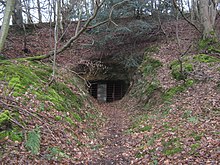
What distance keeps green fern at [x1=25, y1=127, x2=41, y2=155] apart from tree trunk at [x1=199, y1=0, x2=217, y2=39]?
1213cm

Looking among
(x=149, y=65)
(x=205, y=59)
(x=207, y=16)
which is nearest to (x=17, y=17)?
(x=149, y=65)

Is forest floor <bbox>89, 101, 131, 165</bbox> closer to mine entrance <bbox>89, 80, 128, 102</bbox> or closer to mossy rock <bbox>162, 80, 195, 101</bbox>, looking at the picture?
mossy rock <bbox>162, 80, 195, 101</bbox>

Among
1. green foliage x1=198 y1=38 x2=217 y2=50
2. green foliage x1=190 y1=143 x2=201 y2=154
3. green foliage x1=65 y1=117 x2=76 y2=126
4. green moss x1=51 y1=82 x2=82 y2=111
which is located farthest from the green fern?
green foliage x1=198 y1=38 x2=217 y2=50

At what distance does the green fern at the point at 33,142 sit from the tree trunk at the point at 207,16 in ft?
39.8

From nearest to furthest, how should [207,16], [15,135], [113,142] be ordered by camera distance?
[15,135], [113,142], [207,16]

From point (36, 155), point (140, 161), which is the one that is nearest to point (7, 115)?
point (36, 155)

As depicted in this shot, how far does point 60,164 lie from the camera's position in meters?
5.10

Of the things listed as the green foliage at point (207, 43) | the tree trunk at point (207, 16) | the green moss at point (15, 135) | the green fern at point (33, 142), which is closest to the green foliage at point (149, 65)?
the green foliage at point (207, 43)

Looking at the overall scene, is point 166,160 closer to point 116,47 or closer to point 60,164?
point 60,164

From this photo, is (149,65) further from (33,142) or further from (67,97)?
(33,142)

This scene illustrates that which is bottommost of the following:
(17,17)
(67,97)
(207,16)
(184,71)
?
(67,97)

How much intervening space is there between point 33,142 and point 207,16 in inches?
495

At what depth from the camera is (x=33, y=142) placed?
5.02 m

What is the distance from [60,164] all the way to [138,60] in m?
11.9
